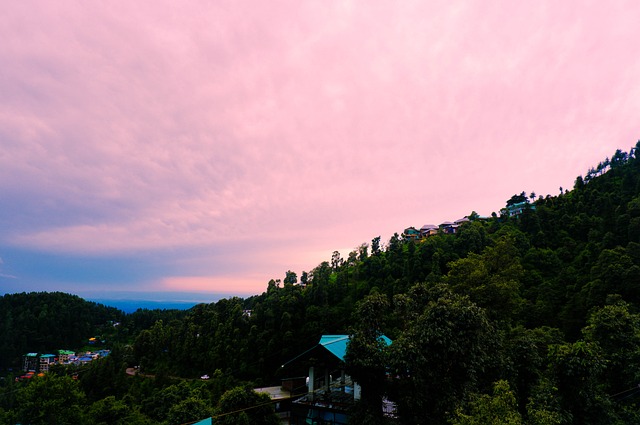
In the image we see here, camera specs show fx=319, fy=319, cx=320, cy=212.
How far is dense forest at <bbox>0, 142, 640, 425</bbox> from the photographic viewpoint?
1010 cm

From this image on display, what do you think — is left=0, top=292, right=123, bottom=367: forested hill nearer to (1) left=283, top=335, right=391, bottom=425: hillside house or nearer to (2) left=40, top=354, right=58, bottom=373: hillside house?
(2) left=40, top=354, right=58, bottom=373: hillside house

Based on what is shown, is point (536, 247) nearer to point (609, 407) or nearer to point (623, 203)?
point (623, 203)

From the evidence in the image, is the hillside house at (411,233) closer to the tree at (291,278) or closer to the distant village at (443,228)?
the distant village at (443,228)

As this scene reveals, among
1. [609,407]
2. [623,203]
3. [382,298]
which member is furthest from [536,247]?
[382,298]

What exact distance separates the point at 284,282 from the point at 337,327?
15.9m

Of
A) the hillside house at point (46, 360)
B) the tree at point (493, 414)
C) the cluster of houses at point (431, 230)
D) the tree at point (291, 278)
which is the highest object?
the cluster of houses at point (431, 230)

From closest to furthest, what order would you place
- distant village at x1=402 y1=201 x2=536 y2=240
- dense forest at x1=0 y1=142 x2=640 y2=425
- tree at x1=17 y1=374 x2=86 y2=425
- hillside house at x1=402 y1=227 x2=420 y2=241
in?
1. dense forest at x1=0 y1=142 x2=640 y2=425
2. tree at x1=17 y1=374 x2=86 y2=425
3. distant village at x1=402 y1=201 x2=536 y2=240
4. hillside house at x1=402 y1=227 x2=420 y2=241

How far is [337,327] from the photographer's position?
40.0m

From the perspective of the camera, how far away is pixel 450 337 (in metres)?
9.82

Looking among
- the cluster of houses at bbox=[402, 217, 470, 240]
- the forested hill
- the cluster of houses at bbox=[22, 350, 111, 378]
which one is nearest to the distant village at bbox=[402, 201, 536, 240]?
the cluster of houses at bbox=[402, 217, 470, 240]

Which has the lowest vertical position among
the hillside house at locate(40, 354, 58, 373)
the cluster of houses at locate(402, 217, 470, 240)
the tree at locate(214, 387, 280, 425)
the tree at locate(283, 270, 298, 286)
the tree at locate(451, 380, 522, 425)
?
the hillside house at locate(40, 354, 58, 373)

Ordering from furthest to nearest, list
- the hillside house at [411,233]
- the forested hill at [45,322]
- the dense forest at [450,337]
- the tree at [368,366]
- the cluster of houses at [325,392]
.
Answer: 1. the forested hill at [45,322]
2. the hillside house at [411,233]
3. the cluster of houses at [325,392]
4. the tree at [368,366]
5. the dense forest at [450,337]

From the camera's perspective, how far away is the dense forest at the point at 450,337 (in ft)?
33.1

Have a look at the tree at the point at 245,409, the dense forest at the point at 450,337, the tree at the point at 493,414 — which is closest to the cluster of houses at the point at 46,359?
the dense forest at the point at 450,337
